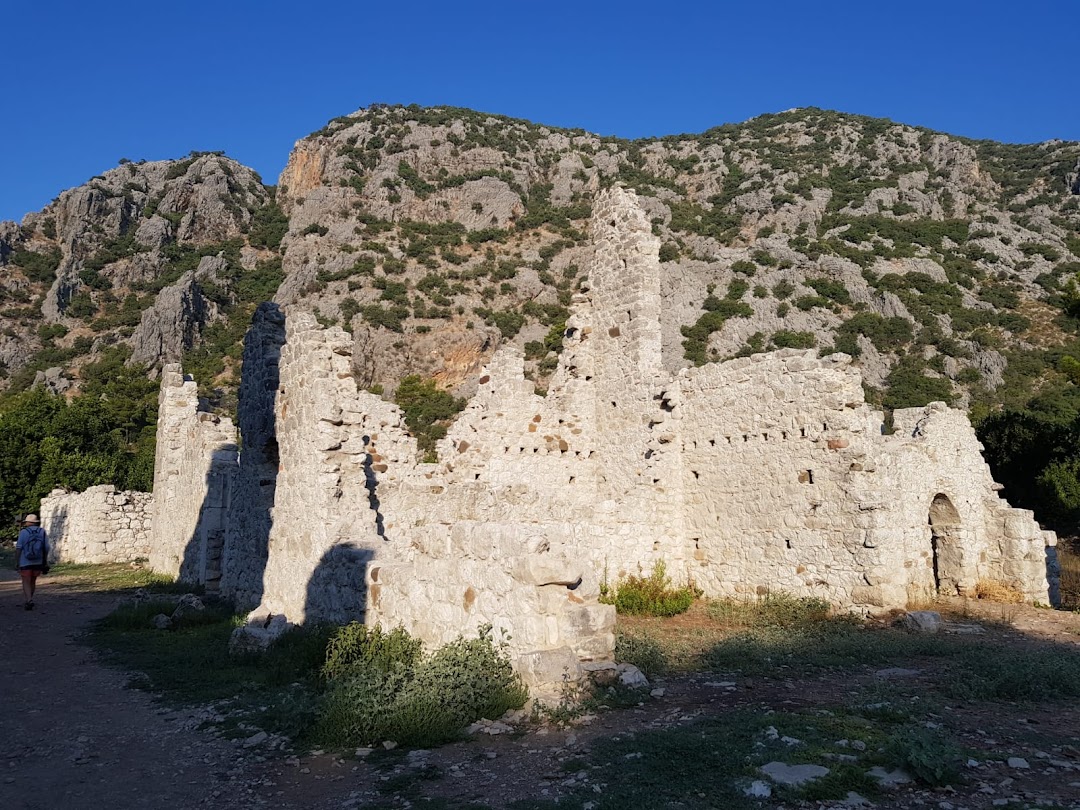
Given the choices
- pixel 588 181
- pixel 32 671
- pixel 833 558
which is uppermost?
pixel 588 181

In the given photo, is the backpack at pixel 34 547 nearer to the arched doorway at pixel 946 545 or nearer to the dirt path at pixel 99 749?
the dirt path at pixel 99 749

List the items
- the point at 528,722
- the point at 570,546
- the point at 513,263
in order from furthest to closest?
1. the point at 513,263
2. the point at 570,546
3. the point at 528,722

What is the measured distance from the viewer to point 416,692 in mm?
5797

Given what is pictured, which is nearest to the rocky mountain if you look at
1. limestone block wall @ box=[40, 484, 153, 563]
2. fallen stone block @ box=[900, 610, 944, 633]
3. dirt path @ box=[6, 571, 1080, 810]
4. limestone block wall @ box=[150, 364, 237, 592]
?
limestone block wall @ box=[40, 484, 153, 563]

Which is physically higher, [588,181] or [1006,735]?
[588,181]

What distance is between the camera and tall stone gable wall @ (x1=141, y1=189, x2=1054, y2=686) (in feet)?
23.7

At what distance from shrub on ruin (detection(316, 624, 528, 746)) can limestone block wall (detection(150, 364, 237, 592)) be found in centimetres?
851

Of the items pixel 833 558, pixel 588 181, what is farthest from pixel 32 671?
pixel 588 181

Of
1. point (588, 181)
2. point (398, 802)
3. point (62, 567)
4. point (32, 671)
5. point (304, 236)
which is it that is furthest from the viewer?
point (588, 181)

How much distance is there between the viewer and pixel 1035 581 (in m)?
13.1

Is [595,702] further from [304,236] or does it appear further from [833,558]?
[304,236]

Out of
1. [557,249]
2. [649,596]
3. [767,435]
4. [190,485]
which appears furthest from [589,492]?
[557,249]

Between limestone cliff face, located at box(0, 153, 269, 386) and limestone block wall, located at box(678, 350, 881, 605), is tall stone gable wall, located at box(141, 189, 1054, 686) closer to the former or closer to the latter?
limestone block wall, located at box(678, 350, 881, 605)

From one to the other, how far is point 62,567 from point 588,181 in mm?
64084
